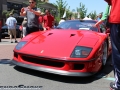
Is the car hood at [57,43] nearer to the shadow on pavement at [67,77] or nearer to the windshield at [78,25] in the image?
the shadow on pavement at [67,77]

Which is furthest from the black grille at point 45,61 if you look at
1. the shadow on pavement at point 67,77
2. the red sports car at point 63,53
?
the shadow on pavement at point 67,77

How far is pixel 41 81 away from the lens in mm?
3721

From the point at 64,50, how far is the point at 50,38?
2.14 feet

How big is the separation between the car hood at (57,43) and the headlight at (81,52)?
0.08 m

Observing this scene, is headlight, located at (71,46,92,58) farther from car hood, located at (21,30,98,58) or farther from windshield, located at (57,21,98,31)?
windshield, located at (57,21,98,31)

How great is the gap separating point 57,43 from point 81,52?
2.01 ft

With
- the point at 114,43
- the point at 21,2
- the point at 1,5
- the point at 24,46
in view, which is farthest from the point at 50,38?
the point at 21,2

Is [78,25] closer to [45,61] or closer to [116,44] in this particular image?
[45,61]

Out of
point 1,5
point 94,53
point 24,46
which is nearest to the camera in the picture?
point 94,53

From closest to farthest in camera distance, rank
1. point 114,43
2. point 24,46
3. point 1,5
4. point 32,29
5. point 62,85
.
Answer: point 114,43 < point 62,85 < point 24,46 < point 32,29 < point 1,5

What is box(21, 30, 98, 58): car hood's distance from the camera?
394 cm

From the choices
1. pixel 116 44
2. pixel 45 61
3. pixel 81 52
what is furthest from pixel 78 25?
pixel 116 44

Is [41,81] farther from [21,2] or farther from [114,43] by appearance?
[21,2]

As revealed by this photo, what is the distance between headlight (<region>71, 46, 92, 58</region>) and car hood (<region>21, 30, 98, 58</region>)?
76 millimetres
